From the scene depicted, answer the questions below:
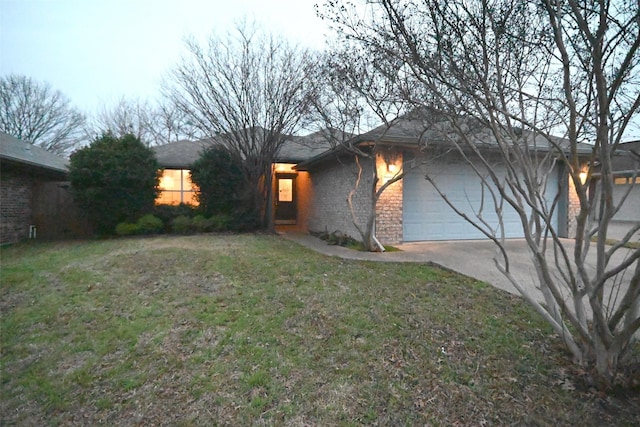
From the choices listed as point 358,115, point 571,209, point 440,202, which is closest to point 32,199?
point 358,115

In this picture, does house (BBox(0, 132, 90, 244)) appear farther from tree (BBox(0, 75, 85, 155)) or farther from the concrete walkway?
tree (BBox(0, 75, 85, 155))

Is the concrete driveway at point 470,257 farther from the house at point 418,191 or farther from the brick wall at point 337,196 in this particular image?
the brick wall at point 337,196

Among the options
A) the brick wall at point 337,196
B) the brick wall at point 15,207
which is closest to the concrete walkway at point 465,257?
the brick wall at point 337,196

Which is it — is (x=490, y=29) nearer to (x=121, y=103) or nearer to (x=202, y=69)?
(x=202, y=69)

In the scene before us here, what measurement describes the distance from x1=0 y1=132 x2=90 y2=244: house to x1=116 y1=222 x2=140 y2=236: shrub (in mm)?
2058

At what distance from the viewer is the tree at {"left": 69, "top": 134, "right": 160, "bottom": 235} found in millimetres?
9867

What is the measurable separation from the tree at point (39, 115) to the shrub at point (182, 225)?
16.9 meters

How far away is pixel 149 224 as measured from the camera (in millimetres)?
10242

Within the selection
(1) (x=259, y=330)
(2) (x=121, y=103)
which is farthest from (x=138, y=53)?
(1) (x=259, y=330)

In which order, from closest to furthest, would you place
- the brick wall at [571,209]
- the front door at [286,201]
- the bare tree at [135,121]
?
the brick wall at [571,209], the front door at [286,201], the bare tree at [135,121]

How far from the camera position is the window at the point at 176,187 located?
39.3 ft

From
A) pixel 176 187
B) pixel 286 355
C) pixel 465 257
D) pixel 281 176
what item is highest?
pixel 281 176

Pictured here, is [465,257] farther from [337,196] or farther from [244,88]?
[244,88]

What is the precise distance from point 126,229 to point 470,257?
899cm
